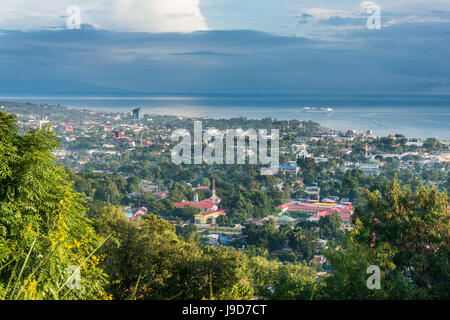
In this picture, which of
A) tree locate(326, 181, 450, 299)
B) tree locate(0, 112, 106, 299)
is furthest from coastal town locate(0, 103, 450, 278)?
tree locate(0, 112, 106, 299)

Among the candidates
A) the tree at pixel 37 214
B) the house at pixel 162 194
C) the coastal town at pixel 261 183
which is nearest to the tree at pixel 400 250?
the tree at pixel 37 214

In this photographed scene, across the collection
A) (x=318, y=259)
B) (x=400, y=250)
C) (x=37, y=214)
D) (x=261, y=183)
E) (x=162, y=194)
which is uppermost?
(x=37, y=214)

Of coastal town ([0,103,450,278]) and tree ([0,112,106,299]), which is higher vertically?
tree ([0,112,106,299])

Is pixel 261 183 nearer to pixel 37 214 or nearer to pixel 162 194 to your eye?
pixel 162 194

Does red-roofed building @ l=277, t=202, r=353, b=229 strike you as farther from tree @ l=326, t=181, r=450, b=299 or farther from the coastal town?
tree @ l=326, t=181, r=450, b=299

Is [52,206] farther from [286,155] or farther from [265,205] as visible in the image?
[286,155]

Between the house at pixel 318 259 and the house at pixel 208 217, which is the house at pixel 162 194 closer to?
the house at pixel 208 217

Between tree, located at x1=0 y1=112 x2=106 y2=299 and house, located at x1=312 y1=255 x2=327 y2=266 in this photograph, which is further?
house, located at x1=312 y1=255 x2=327 y2=266

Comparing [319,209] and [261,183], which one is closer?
[319,209]

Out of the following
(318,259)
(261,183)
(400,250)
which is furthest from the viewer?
(261,183)

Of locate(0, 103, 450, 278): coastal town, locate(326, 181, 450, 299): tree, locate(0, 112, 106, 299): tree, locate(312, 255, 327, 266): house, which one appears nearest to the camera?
locate(0, 112, 106, 299): tree

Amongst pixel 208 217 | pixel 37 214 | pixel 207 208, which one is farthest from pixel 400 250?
pixel 207 208

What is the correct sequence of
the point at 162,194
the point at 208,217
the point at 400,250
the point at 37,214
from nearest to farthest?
the point at 37,214
the point at 400,250
the point at 208,217
the point at 162,194
